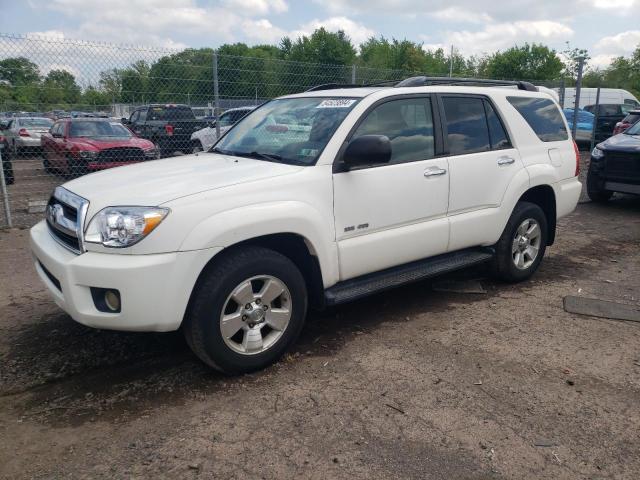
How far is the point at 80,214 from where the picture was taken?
322 centimetres

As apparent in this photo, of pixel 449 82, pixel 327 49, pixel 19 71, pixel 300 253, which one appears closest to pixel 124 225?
pixel 300 253

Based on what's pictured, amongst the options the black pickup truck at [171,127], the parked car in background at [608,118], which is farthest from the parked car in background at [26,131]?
the parked car in background at [608,118]

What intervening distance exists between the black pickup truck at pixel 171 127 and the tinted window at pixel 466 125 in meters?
7.73

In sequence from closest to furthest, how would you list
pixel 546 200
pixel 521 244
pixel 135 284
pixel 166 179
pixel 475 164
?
pixel 135 284 < pixel 166 179 < pixel 475 164 < pixel 521 244 < pixel 546 200

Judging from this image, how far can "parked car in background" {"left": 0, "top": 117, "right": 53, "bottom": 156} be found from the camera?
40.1 feet

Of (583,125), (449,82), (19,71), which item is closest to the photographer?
(449,82)

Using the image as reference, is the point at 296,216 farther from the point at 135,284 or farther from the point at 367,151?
the point at 135,284

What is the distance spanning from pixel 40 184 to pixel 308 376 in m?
8.84

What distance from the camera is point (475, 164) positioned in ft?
15.2

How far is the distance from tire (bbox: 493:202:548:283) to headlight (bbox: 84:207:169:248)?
331cm

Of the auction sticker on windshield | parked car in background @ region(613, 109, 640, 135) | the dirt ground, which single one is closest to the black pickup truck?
the dirt ground

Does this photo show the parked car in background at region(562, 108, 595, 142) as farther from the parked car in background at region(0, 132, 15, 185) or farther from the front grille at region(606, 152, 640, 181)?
the parked car in background at region(0, 132, 15, 185)

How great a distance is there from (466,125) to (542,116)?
3.95 feet

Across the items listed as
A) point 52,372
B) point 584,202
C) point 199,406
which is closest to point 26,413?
point 52,372
